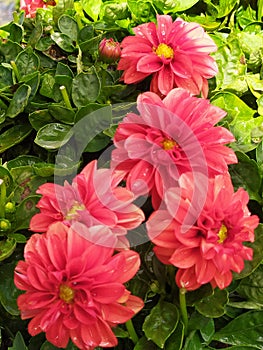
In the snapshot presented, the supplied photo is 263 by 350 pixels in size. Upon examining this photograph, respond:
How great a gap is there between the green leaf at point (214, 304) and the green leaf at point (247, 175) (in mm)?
160

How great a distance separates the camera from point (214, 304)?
26.3 inches

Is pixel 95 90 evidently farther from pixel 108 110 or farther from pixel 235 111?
pixel 235 111

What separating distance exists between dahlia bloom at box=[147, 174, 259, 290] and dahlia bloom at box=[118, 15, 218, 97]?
0.24 metres

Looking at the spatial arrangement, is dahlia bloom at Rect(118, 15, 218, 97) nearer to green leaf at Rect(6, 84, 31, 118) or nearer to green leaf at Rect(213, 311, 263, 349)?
green leaf at Rect(6, 84, 31, 118)

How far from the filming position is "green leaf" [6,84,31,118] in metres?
0.84

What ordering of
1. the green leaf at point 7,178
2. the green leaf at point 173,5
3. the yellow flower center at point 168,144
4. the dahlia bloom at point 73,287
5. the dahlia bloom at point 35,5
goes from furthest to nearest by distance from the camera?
the dahlia bloom at point 35,5, the green leaf at point 173,5, the green leaf at point 7,178, the yellow flower center at point 168,144, the dahlia bloom at point 73,287

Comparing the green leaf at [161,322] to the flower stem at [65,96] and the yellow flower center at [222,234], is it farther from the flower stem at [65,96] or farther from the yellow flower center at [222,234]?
the flower stem at [65,96]

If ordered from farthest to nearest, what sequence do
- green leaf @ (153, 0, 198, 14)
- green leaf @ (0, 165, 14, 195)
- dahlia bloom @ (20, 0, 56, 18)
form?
dahlia bloom @ (20, 0, 56, 18), green leaf @ (153, 0, 198, 14), green leaf @ (0, 165, 14, 195)

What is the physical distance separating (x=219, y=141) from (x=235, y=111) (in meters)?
0.20

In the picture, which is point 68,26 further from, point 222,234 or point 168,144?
point 222,234

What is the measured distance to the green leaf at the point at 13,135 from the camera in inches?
33.2

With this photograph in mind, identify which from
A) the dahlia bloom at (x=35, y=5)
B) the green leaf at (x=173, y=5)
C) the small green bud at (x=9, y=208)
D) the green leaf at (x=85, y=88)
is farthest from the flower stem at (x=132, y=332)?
the dahlia bloom at (x=35, y=5)

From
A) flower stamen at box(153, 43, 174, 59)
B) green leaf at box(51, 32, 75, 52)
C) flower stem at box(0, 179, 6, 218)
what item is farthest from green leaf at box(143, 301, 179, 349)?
green leaf at box(51, 32, 75, 52)

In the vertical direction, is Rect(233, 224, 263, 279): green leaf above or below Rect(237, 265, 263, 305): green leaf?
above
